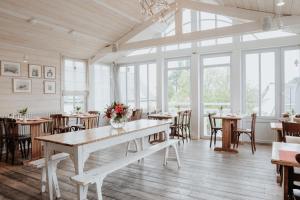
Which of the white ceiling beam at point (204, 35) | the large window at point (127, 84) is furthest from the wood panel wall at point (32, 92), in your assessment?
the large window at point (127, 84)

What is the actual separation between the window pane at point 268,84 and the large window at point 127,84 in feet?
14.8

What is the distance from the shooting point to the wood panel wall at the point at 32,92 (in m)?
5.68

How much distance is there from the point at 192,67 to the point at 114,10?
9.56 feet

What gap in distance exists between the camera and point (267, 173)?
3854 millimetres

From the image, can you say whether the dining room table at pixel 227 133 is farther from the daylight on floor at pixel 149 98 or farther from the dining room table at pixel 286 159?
the dining room table at pixel 286 159

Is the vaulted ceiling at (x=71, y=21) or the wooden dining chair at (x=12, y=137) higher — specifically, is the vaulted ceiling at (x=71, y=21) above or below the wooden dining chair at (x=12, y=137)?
above

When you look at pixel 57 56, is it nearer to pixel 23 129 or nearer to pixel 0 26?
pixel 0 26

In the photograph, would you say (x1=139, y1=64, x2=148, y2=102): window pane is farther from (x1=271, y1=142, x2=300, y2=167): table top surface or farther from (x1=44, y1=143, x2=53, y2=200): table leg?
(x1=271, y1=142, x2=300, y2=167): table top surface

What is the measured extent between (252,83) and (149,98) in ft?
11.7

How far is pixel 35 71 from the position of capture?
20.8 feet

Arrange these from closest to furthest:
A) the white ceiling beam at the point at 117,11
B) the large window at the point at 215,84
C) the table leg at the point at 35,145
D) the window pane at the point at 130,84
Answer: the table leg at the point at 35,145, the white ceiling beam at the point at 117,11, the large window at the point at 215,84, the window pane at the point at 130,84

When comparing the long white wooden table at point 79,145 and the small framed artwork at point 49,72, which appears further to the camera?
the small framed artwork at point 49,72

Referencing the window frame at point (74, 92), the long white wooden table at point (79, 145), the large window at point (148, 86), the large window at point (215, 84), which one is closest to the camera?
the long white wooden table at point (79, 145)

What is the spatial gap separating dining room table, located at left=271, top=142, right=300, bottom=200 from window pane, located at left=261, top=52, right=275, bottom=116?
427 cm
